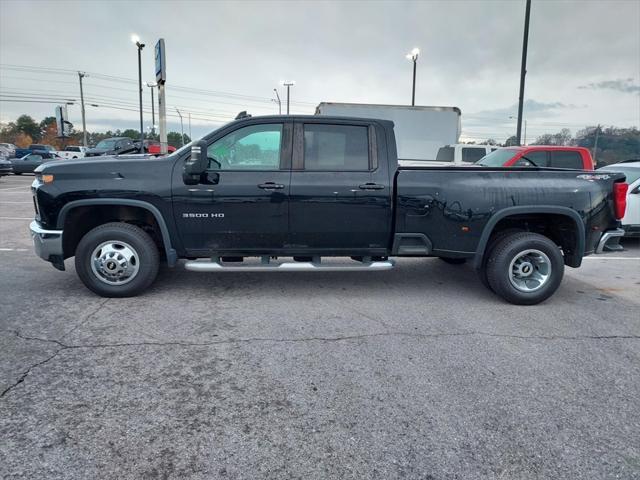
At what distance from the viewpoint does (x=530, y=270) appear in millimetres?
5191

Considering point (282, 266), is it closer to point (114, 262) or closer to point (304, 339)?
point (304, 339)

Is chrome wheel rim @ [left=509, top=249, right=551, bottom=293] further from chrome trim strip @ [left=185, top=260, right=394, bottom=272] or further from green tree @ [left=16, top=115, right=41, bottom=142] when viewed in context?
green tree @ [left=16, top=115, right=41, bottom=142]

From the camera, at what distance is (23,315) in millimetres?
4449

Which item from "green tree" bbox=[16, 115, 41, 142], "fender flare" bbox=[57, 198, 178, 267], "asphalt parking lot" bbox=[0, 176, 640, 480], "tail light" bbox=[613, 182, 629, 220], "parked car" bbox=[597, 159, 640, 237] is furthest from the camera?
"green tree" bbox=[16, 115, 41, 142]

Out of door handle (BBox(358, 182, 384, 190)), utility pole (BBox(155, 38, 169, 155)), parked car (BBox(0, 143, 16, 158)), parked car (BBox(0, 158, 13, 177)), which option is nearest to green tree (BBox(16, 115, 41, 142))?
parked car (BBox(0, 143, 16, 158))

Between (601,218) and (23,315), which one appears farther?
(601,218)

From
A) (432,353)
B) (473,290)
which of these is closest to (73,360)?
(432,353)

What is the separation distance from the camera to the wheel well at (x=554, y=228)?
205 inches

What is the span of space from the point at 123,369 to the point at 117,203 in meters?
2.04

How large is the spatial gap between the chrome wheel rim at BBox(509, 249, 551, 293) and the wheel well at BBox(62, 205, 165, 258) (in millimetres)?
3918

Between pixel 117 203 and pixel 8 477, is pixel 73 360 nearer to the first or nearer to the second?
pixel 8 477

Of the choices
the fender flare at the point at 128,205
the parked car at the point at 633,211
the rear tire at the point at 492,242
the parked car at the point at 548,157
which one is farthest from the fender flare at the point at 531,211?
the parked car at the point at 548,157

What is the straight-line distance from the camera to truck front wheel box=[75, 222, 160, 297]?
4.89 meters

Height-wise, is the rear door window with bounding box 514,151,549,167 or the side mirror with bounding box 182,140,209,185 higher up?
the rear door window with bounding box 514,151,549,167
